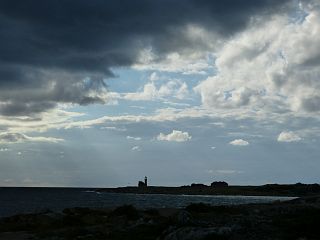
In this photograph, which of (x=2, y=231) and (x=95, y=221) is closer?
(x=2, y=231)

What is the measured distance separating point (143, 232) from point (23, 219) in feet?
69.3

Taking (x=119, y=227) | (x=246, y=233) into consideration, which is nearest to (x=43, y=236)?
(x=119, y=227)

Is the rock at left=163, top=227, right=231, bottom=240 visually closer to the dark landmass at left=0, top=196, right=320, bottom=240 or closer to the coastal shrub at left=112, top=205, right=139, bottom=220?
the dark landmass at left=0, top=196, right=320, bottom=240

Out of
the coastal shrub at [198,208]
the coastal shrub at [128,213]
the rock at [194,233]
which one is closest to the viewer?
the rock at [194,233]

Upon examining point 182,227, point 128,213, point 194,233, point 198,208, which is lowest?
point 194,233

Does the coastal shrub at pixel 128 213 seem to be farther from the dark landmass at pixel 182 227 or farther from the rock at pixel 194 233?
the rock at pixel 194 233

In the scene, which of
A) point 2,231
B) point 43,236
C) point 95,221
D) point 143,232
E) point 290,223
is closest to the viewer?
point 290,223

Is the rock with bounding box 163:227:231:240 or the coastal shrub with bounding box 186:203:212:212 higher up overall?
the coastal shrub with bounding box 186:203:212:212

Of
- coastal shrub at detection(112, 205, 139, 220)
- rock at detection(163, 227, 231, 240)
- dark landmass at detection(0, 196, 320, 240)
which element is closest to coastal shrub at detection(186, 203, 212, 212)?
dark landmass at detection(0, 196, 320, 240)

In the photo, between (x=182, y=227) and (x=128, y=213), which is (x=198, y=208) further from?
(x=182, y=227)

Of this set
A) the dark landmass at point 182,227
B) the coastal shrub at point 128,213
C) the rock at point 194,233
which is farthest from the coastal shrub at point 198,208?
the rock at point 194,233

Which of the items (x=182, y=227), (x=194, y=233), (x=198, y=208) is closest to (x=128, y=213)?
(x=198, y=208)

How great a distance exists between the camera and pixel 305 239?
2531 cm

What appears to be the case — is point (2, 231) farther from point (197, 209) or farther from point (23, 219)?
point (197, 209)
